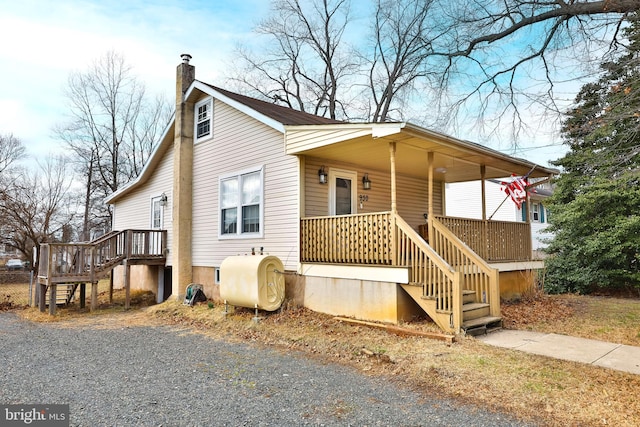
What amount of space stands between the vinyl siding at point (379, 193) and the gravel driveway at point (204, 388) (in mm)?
3830

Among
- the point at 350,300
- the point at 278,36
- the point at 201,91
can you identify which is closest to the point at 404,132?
the point at 350,300

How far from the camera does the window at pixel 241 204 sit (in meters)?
10.6

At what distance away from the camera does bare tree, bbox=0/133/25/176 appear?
2678 cm

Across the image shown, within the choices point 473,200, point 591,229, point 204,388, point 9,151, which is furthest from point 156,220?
point 9,151

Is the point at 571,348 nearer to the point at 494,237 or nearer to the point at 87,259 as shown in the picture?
the point at 494,237

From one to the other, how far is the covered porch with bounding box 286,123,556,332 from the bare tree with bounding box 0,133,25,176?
25.5m

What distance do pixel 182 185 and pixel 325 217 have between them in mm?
5465

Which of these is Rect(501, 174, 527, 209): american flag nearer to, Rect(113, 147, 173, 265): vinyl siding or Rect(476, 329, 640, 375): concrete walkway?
Rect(476, 329, 640, 375): concrete walkway

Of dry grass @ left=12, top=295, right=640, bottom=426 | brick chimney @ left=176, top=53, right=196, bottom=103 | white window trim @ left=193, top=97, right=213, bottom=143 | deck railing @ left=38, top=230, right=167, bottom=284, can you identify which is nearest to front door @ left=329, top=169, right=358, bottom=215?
dry grass @ left=12, top=295, right=640, bottom=426

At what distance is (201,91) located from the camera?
1233 centimetres

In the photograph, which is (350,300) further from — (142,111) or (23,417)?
(142,111)

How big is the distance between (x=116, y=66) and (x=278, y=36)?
442 inches

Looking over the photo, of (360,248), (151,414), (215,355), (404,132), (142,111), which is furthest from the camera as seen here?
(142,111)

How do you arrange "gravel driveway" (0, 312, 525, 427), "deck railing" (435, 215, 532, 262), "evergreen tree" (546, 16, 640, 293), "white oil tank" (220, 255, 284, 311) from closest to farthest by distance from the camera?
"gravel driveway" (0, 312, 525, 427)
"white oil tank" (220, 255, 284, 311)
"deck railing" (435, 215, 532, 262)
"evergreen tree" (546, 16, 640, 293)
